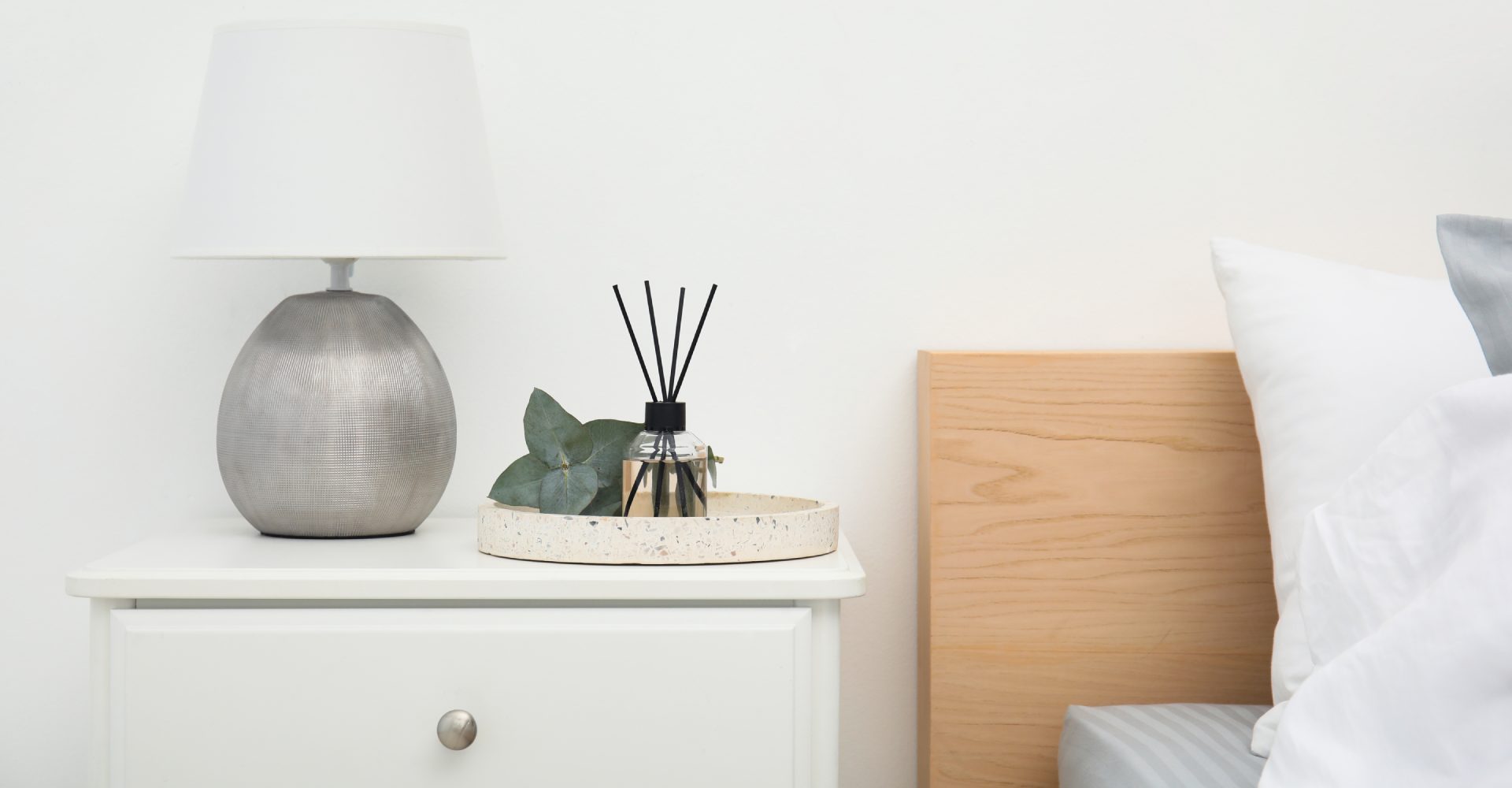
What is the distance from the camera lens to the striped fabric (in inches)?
31.9

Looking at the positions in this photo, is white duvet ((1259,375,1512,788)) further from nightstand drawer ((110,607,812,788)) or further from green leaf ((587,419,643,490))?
green leaf ((587,419,643,490))

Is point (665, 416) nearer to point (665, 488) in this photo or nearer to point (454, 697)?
point (665, 488)

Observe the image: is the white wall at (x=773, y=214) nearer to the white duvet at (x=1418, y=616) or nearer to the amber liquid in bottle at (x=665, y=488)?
the amber liquid in bottle at (x=665, y=488)

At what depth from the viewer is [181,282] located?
1.16 m

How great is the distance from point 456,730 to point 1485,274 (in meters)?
0.79

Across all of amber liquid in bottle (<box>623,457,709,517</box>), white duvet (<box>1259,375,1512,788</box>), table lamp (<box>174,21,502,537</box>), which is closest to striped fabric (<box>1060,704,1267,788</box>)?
white duvet (<box>1259,375,1512,788</box>)

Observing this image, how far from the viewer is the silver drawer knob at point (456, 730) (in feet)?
2.72

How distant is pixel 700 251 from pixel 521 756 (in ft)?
1.81

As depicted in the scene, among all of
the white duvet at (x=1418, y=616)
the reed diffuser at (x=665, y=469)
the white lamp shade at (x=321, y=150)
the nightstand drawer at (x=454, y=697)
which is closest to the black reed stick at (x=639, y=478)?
the reed diffuser at (x=665, y=469)

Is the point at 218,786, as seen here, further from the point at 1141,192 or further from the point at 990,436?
the point at 1141,192

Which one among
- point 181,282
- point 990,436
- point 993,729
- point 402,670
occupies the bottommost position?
point 993,729

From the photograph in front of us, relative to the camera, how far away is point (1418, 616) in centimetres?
63

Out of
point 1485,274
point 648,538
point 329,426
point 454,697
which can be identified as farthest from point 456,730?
point 1485,274

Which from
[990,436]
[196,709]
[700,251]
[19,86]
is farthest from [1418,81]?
[19,86]
